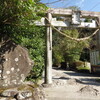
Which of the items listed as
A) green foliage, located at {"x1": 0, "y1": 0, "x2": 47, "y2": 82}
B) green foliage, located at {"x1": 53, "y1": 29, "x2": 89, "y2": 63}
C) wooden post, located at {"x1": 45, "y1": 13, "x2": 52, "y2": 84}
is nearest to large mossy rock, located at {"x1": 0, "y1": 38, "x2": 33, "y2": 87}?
green foliage, located at {"x1": 0, "y1": 0, "x2": 47, "y2": 82}

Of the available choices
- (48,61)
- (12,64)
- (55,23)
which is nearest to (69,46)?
(55,23)

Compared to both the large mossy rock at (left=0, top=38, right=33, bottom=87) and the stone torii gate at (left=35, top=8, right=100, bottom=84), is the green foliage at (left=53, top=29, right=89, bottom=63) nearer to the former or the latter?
the stone torii gate at (left=35, top=8, right=100, bottom=84)

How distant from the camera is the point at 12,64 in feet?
11.3

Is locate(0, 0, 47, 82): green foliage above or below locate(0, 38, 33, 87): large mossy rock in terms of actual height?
above

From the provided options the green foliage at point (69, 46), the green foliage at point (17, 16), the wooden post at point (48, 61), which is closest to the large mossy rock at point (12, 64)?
the green foliage at point (17, 16)

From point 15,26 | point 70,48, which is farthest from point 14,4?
point 70,48

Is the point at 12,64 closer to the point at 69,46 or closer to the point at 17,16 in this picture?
the point at 17,16

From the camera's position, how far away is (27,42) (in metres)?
5.88

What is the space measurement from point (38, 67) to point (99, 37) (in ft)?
12.4

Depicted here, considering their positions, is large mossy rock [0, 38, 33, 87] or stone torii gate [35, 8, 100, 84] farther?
stone torii gate [35, 8, 100, 84]

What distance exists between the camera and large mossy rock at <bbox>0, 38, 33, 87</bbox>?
3348 mm

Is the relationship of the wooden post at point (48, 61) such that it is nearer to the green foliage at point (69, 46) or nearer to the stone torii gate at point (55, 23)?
the stone torii gate at point (55, 23)

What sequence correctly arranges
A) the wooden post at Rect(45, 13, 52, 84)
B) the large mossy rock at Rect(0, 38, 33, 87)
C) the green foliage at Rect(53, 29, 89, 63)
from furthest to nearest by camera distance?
the green foliage at Rect(53, 29, 89, 63), the wooden post at Rect(45, 13, 52, 84), the large mossy rock at Rect(0, 38, 33, 87)

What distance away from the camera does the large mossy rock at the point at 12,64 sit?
335 centimetres
